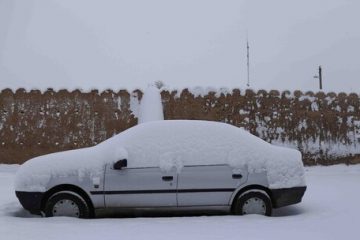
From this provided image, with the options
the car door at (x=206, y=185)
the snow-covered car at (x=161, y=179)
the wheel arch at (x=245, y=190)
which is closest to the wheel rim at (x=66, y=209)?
the snow-covered car at (x=161, y=179)

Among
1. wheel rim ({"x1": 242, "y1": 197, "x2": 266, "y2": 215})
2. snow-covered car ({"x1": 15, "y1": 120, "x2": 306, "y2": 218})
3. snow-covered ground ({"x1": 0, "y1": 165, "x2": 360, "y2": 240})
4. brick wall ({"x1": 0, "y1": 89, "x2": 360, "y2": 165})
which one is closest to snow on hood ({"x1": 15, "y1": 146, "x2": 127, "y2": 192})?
snow-covered car ({"x1": 15, "y1": 120, "x2": 306, "y2": 218})

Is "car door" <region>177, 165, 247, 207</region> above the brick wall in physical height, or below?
below

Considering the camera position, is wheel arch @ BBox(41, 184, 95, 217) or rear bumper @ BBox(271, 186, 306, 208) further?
rear bumper @ BBox(271, 186, 306, 208)

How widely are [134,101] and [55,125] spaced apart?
8.16 ft

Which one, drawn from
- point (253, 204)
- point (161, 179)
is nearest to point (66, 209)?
point (161, 179)

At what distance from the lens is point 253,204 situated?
7406 mm

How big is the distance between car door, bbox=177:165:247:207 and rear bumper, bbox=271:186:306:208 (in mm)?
558

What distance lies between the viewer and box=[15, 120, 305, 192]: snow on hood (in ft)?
24.2

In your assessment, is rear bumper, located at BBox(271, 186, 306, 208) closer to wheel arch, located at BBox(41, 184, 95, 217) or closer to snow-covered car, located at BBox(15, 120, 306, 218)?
snow-covered car, located at BBox(15, 120, 306, 218)

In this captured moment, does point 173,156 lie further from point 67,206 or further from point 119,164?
point 67,206

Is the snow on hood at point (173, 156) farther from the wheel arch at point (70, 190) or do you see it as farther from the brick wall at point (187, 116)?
the brick wall at point (187, 116)

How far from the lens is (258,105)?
14852 millimetres

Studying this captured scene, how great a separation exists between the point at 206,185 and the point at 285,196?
123 centimetres

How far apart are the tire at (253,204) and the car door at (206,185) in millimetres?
184
